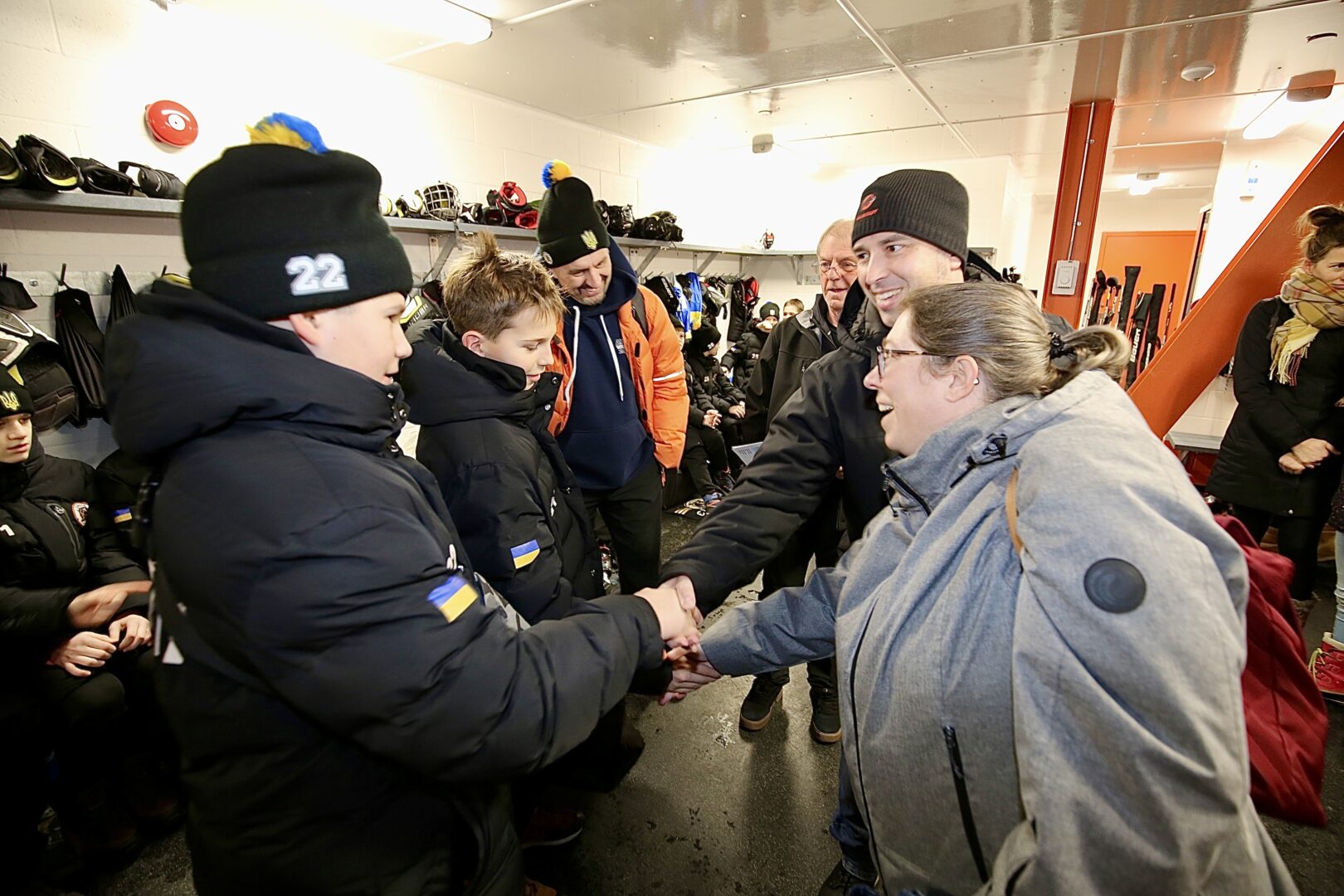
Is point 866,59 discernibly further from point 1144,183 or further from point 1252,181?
point 1144,183

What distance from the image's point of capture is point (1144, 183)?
830 cm

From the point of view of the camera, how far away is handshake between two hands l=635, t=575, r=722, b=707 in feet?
4.43

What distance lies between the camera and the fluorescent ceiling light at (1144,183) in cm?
770

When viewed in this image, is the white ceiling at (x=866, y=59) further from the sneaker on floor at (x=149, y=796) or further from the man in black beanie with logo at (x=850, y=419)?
the sneaker on floor at (x=149, y=796)

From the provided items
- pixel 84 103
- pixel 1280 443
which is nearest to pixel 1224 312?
pixel 1280 443

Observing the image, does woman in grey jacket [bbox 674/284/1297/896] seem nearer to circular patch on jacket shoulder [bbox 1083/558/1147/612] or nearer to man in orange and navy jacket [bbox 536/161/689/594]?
circular patch on jacket shoulder [bbox 1083/558/1147/612]

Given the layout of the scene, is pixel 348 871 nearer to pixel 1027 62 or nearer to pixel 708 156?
pixel 1027 62

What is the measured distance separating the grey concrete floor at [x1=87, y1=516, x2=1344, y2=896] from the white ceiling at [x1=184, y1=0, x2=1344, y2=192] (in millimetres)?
3257

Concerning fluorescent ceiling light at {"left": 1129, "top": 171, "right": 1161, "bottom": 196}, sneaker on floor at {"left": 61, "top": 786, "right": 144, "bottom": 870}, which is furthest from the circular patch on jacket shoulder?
fluorescent ceiling light at {"left": 1129, "top": 171, "right": 1161, "bottom": 196}

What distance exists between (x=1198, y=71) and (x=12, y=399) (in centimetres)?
604

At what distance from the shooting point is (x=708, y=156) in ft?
20.9

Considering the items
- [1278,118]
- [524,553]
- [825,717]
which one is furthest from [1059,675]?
[1278,118]

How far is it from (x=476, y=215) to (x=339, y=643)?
141 inches

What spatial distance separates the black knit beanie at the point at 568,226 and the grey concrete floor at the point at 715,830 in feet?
6.77
